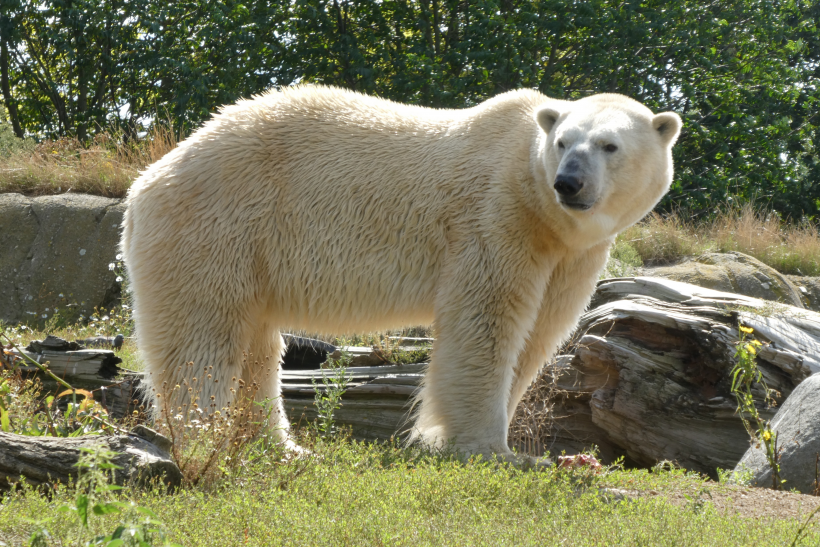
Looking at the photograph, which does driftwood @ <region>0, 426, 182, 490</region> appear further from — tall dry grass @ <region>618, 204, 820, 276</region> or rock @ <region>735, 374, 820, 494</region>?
tall dry grass @ <region>618, 204, 820, 276</region>

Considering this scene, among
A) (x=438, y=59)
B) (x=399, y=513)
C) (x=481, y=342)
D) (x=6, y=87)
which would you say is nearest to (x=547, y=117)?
(x=481, y=342)

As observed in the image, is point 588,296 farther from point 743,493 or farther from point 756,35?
point 756,35

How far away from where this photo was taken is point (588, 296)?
4.86 m

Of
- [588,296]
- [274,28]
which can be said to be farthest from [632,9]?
[588,296]

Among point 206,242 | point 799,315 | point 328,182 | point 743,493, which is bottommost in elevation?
point 743,493

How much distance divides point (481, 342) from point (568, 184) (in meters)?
1.07

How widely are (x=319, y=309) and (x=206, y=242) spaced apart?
32.6 inches

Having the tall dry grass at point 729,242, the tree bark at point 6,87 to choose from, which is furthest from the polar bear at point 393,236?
the tree bark at point 6,87

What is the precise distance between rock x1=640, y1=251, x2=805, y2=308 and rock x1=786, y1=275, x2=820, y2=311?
1.26 m

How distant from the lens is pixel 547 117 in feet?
14.4

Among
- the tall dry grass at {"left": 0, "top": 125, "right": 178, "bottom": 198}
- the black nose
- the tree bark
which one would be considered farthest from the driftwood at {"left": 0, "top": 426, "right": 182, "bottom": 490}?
the tree bark

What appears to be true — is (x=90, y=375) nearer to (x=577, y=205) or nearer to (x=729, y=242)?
(x=577, y=205)

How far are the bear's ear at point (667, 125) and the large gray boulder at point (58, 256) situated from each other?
741 cm

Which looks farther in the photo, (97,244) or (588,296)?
(97,244)
